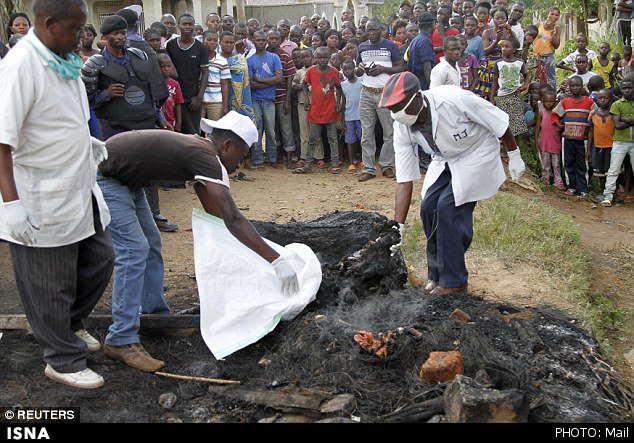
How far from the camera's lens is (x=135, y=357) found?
399 cm

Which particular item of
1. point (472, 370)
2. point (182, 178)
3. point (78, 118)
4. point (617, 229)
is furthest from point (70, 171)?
point (617, 229)

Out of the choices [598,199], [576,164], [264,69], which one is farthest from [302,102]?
[598,199]

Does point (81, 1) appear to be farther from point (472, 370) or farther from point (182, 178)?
point (472, 370)

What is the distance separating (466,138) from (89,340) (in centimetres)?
286

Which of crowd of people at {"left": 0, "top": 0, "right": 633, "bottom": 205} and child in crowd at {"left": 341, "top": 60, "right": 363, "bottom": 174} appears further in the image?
child in crowd at {"left": 341, "top": 60, "right": 363, "bottom": 174}

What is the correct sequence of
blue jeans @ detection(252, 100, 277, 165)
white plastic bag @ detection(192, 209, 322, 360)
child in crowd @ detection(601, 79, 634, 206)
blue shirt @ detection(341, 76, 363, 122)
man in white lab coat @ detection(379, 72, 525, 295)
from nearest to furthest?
white plastic bag @ detection(192, 209, 322, 360), man in white lab coat @ detection(379, 72, 525, 295), child in crowd @ detection(601, 79, 634, 206), blue shirt @ detection(341, 76, 363, 122), blue jeans @ detection(252, 100, 277, 165)

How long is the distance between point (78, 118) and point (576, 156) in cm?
849

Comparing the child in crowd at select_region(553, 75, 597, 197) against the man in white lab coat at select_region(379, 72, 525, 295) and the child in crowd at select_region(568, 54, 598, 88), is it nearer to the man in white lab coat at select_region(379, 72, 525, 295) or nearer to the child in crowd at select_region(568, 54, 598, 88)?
the child in crowd at select_region(568, 54, 598, 88)

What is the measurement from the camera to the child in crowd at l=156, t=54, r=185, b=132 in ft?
27.6

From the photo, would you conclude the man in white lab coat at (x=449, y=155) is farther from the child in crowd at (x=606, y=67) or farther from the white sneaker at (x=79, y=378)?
the child in crowd at (x=606, y=67)

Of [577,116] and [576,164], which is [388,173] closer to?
[577,116]

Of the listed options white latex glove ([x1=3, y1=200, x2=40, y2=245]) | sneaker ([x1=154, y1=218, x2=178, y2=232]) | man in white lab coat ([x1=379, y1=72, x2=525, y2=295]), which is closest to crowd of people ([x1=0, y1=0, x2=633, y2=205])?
sneaker ([x1=154, y1=218, x2=178, y2=232])

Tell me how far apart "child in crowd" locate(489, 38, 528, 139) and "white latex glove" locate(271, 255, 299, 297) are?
6.65m

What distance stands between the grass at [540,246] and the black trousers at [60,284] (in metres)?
3.33
